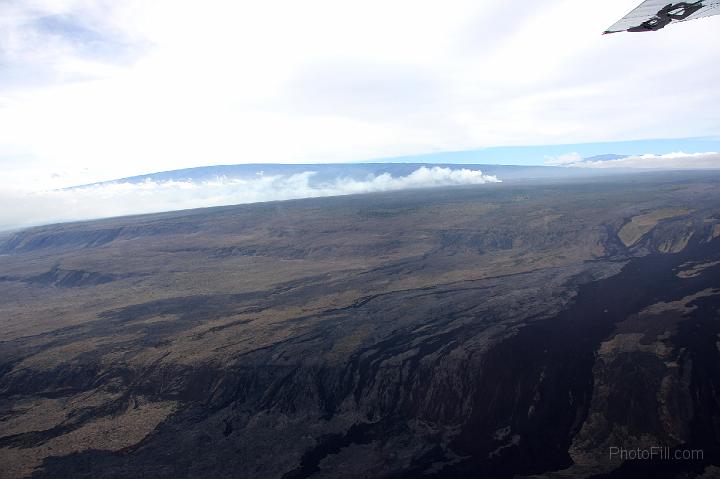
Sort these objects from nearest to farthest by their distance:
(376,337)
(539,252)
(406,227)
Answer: (376,337), (539,252), (406,227)

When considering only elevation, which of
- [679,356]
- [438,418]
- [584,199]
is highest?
[584,199]

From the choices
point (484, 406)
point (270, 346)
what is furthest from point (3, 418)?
point (484, 406)

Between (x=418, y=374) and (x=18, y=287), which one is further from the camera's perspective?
(x=18, y=287)

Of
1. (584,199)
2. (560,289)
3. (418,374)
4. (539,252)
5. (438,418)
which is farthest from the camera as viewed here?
(584,199)

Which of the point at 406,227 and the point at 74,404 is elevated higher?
the point at 406,227

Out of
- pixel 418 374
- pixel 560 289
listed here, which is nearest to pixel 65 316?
pixel 418 374

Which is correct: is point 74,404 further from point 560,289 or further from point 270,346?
point 560,289
